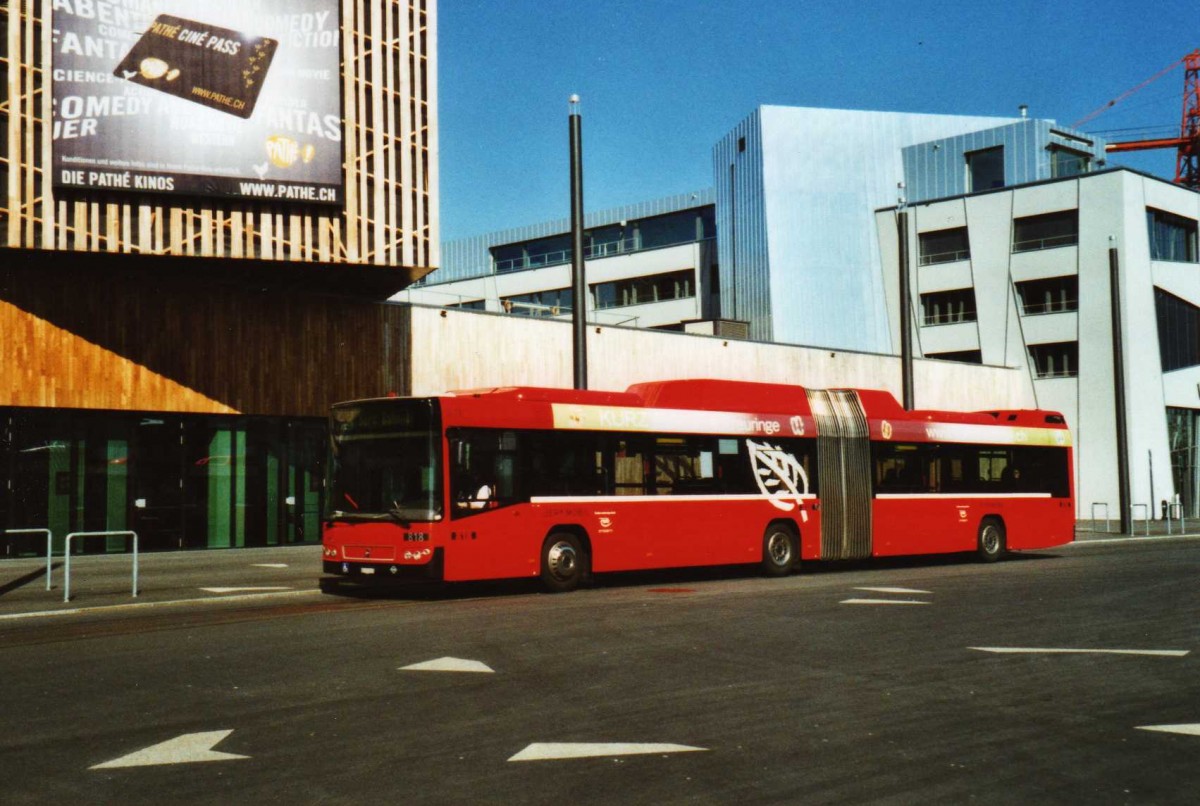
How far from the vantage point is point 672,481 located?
17.6 metres

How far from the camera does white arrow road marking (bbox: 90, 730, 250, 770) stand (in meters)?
6.16

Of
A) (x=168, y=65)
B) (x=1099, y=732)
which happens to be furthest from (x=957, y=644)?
(x=168, y=65)

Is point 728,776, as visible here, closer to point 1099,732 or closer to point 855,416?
point 1099,732

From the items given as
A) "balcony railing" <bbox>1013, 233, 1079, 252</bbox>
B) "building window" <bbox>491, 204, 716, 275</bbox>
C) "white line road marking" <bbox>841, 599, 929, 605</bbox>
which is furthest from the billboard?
"building window" <bbox>491, 204, 716, 275</bbox>

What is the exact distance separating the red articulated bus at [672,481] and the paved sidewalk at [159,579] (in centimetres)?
201

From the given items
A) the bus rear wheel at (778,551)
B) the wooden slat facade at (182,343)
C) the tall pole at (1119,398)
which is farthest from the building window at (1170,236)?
the bus rear wheel at (778,551)

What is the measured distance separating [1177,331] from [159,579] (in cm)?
4256

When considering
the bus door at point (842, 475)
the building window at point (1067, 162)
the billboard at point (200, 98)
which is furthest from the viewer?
the building window at point (1067, 162)

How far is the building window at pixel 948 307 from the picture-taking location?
168 ft

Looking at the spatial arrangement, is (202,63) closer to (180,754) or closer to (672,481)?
(672,481)

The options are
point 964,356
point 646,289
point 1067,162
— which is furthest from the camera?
point 646,289

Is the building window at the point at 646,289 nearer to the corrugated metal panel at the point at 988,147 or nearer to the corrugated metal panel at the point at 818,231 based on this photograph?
the corrugated metal panel at the point at 818,231

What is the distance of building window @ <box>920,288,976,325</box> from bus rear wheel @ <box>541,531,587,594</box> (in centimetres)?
3851

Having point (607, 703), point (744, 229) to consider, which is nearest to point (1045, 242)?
point (744, 229)
